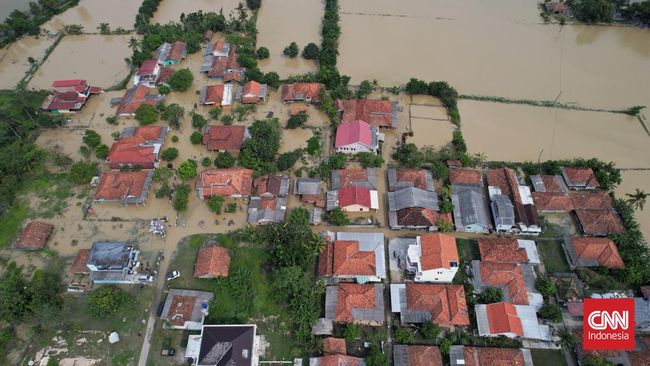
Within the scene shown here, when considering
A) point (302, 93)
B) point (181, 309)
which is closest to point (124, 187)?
point (181, 309)

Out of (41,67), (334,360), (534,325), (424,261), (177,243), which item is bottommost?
(334,360)

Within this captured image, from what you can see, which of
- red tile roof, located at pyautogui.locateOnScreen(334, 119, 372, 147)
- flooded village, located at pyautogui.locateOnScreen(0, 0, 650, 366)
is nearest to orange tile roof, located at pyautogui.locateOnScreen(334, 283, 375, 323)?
flooded village, located at pyautogui.locateOnScreen(0, 0, 650, 366)

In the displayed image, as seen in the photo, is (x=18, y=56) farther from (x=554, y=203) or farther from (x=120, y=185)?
(x=554, y=203)

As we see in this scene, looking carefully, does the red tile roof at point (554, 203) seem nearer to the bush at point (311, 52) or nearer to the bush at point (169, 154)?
the bush at point (311, 52)

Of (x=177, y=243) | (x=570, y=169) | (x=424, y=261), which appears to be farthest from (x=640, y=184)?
(x=177, y=243)

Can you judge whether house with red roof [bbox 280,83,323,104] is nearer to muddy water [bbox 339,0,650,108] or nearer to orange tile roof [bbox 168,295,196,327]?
muddy water [bbox 339,0,650,108]

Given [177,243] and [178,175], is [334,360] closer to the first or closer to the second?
[177,243]

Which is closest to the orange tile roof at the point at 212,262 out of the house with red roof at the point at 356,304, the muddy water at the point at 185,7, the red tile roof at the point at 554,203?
the house with red roof at the point at 356,304
